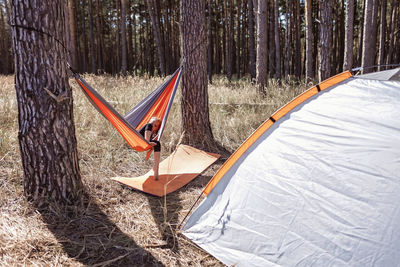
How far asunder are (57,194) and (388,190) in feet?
7.58

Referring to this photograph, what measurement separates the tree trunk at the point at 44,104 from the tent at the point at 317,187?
3.73 ft

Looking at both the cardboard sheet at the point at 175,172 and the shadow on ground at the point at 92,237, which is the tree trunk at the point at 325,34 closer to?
the cardboard sheet at the point at 175,172

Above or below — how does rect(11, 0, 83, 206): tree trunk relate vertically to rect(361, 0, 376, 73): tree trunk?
below

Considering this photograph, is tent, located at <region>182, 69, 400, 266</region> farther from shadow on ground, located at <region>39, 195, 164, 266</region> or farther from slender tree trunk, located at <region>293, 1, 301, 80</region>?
slender tree trunk, located at <region>293, 1, 301, 80</region>

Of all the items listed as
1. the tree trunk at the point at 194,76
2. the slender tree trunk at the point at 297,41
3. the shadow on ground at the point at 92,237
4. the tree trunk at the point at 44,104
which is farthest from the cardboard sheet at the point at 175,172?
the slender tree trunk at the point at 297,41

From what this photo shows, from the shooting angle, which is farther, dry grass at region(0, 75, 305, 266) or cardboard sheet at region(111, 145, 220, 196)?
cardboard sheet at region(111, 145, 220, 196)

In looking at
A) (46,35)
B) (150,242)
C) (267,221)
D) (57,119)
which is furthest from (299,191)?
(46,35)

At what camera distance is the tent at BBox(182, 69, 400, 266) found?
163cm

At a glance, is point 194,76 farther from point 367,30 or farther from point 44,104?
point 367,30

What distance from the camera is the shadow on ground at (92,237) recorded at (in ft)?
6.48

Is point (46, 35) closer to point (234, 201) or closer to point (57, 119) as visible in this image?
point (57, 119)

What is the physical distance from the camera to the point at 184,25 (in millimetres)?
4074

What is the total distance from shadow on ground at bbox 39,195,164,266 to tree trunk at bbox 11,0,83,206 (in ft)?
0.50

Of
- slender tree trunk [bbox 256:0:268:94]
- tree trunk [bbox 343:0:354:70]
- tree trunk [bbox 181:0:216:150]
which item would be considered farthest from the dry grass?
tree trunk [bbox 343:0:354:70]
